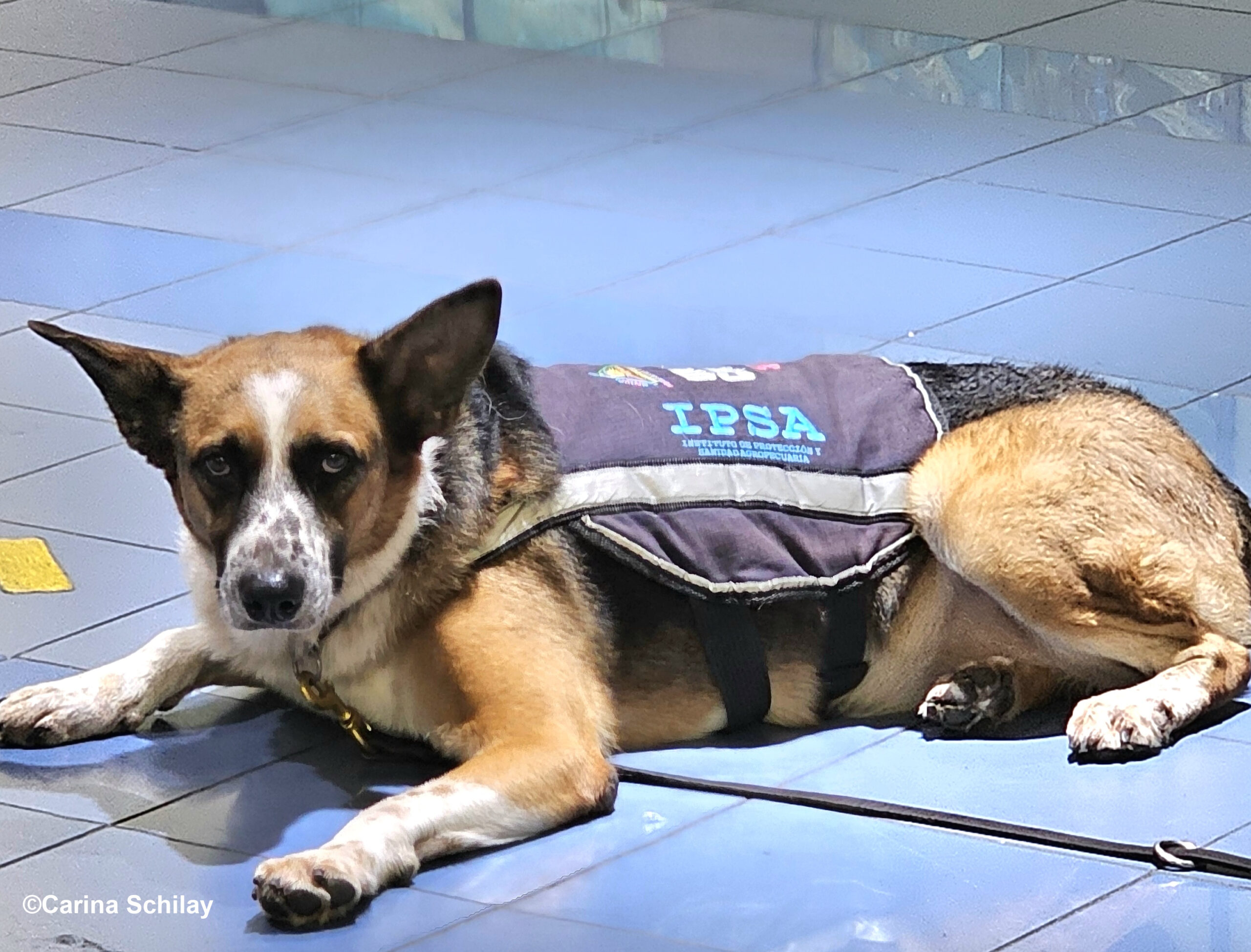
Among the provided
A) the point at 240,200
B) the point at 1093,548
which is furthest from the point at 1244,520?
the point at 240,200

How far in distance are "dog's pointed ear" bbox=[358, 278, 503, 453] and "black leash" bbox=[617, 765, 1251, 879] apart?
27.2 inches

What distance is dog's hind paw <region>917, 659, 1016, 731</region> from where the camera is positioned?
3844 millimetres

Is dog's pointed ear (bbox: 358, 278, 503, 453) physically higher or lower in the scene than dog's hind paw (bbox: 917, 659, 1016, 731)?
higher

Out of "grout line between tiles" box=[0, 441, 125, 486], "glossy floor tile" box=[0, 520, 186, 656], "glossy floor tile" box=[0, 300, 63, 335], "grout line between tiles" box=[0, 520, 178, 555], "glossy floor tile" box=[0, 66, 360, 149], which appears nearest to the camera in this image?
"glossy floor tile" box=[0, 520, 186, 656]

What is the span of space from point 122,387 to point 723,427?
1064 millimetres

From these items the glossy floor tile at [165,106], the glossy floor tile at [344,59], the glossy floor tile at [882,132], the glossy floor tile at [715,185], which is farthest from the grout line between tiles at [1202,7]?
the glossy floor tile at [165,106]

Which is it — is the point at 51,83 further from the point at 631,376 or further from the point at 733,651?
the point at 733,651

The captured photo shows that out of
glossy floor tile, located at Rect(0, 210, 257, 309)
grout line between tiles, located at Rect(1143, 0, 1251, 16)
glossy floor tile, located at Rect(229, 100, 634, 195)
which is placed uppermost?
grout line between tiles, located at Rect(1143, 0, 1251, 16)

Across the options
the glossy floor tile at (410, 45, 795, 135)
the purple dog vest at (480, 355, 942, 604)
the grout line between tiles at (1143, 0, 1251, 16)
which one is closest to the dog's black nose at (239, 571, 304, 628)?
the purple dog vest at (480, 355, 942, 604)

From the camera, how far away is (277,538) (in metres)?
3.36

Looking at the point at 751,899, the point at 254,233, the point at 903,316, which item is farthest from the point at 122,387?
the point at 254,233

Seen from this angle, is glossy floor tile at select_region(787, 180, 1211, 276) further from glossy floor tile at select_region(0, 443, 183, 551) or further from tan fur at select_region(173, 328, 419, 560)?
tan fur at select_region(173, 328, 419, 560)

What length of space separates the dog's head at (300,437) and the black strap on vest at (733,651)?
1.74 ft

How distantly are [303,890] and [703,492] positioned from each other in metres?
1.07
